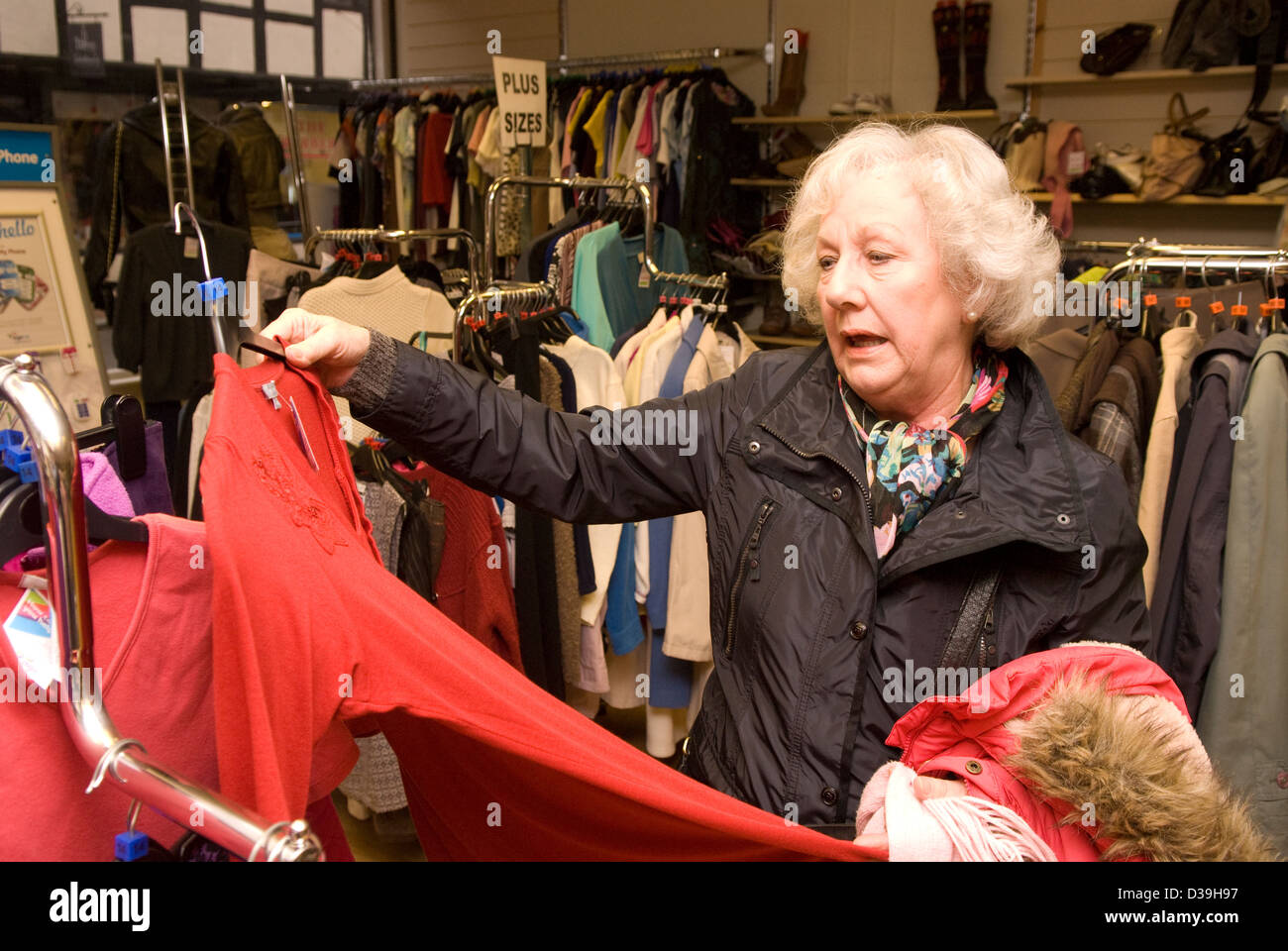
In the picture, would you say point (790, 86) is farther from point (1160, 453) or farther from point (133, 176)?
point (1160, 453)

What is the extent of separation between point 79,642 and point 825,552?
938 millimetres

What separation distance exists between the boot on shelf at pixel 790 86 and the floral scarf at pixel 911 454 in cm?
470

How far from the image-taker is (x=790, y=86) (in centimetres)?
586

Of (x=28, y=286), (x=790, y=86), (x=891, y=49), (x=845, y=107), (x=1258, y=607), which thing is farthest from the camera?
(x=790, y=86)

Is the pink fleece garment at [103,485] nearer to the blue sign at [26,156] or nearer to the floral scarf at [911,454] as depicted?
the floral scarf at [911,454]

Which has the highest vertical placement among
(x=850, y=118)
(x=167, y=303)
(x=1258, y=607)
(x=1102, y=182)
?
(x=850, y=118)

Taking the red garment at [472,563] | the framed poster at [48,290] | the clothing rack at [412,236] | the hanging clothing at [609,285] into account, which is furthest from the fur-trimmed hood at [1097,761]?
the framed poster at [48,290]

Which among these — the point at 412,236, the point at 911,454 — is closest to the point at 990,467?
the point at 911,454

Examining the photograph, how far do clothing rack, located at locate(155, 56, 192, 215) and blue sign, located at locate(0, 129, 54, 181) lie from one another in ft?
2.02

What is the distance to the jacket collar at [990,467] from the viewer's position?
1361mm

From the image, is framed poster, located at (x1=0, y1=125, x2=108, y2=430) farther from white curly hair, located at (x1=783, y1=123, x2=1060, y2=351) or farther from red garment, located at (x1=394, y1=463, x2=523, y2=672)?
white curly hair, located at (x1=783, y1=123, x2=1060, y2=351)

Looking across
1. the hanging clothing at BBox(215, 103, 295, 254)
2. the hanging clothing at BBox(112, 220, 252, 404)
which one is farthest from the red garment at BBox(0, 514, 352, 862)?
the hanging clothing at BBox(215, 103, 295, 254)
